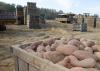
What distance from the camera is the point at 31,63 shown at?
9.78 feet

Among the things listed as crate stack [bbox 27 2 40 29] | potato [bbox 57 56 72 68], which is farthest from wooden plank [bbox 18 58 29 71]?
crate stack [bbox 27 2 40 29]

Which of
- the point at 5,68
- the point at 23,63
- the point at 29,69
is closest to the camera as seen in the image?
the point at 29,69

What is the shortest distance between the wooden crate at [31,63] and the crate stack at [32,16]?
13.7 metres

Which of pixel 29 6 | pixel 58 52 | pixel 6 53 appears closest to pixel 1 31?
pixel 29 6

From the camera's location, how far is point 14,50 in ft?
12.2

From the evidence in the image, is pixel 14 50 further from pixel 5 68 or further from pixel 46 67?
pixel 5 68

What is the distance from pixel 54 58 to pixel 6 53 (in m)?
5.62

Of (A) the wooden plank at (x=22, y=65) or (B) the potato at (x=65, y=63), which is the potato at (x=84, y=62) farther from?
(A) the wooden plank at (x=22, y=65)

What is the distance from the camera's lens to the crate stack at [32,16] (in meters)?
17.4

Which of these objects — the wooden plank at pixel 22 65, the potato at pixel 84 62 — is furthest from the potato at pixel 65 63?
the wooden plank at pixel 22 65

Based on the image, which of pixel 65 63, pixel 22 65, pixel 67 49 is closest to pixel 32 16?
pixel 22 65


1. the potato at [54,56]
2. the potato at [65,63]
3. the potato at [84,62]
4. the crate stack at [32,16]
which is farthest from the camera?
the crate stack at [32,16]

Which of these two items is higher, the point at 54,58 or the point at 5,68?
the point at 54,58

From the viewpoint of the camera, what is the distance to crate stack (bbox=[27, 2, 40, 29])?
57.1 feet
